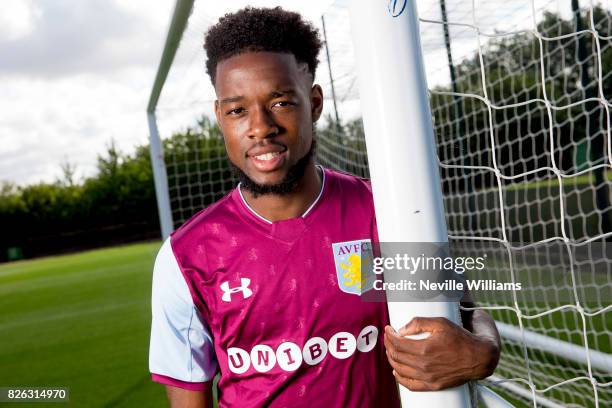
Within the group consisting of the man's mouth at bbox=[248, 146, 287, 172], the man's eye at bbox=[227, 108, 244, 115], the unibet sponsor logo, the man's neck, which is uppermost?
the man's eye at bbox=[227, 108, 244, 115]

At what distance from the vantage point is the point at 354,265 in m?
1.27

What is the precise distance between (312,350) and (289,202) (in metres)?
0.33

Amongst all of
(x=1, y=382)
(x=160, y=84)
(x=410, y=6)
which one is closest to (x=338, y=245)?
(x=410, y=6)

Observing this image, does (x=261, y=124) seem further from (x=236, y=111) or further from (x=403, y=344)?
(x=403, y=344)

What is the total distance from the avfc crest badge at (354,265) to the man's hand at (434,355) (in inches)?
13.6

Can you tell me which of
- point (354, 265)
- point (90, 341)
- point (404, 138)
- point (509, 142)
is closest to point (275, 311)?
point (354, 265)

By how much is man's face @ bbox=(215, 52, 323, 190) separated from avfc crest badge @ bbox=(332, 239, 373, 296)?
0.21m

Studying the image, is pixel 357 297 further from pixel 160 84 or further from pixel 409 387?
pixel 160 84

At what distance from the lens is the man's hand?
0.87m

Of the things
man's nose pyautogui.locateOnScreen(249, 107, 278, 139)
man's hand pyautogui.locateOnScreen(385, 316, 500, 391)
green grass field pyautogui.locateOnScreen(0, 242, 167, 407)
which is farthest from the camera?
green grass field pyautogui.locateOnScreen(0, 242, 167, 407)

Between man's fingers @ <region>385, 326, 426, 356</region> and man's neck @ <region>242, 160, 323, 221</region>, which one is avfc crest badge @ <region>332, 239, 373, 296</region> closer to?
man's neck @ <region>242, 160, 323, 221</region>

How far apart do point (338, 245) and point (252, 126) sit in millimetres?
324

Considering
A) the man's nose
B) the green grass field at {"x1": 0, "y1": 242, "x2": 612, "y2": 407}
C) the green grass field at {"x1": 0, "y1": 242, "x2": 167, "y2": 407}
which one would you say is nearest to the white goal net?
the green grass field at {"x1": 0, "y1": 242, "x2": 612, "y2": 407}

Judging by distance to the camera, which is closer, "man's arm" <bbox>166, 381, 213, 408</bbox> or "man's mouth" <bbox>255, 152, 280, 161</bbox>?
"man's mouth" <bbox>255, 152, 280, 161</bbox>
